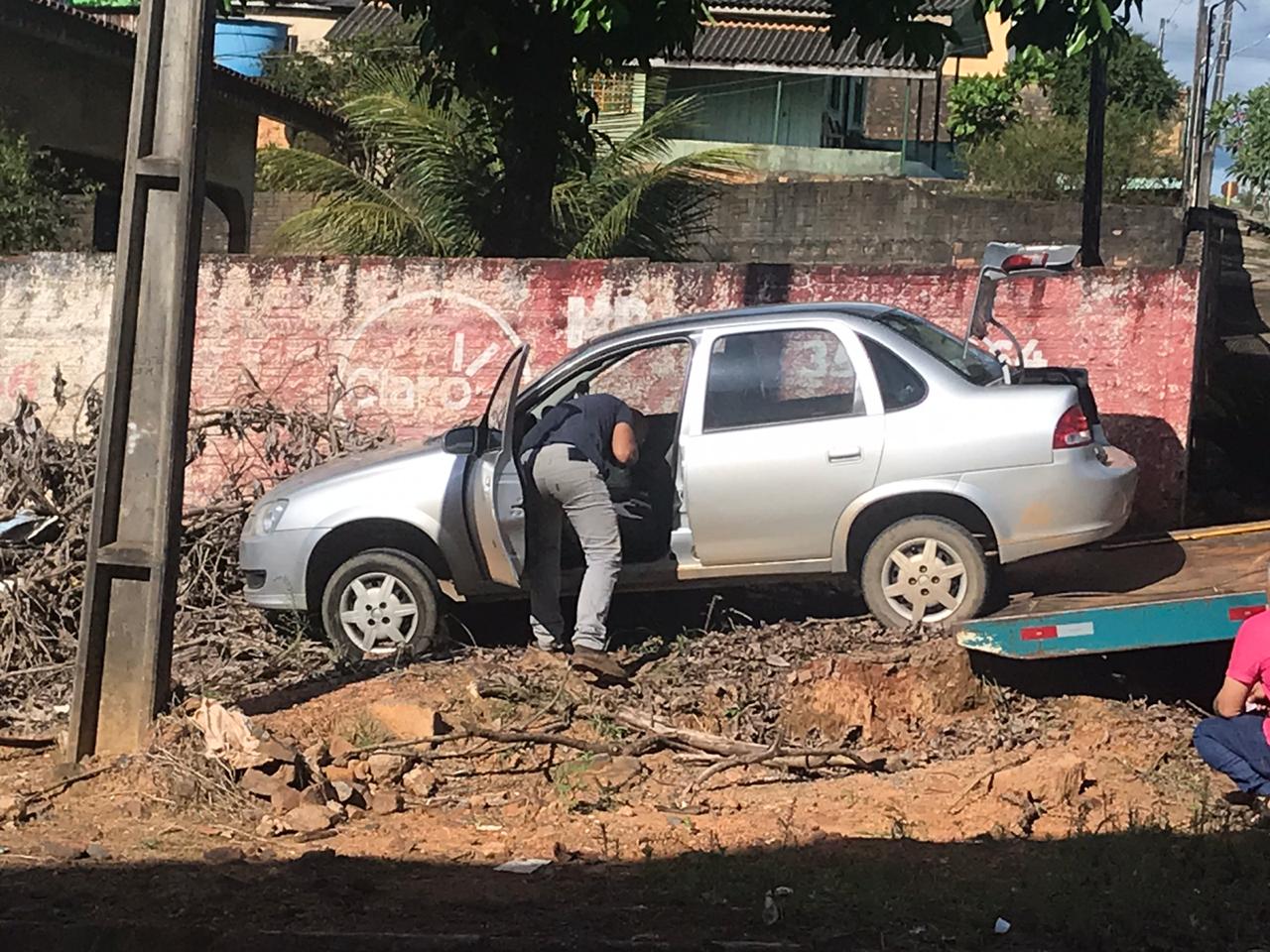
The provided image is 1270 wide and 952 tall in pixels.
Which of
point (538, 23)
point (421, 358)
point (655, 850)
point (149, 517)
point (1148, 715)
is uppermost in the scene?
point (538, 23)

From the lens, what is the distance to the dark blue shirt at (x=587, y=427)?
7.82 meters

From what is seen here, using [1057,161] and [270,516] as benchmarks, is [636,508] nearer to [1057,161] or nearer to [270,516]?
[270,516]

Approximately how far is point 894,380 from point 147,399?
372 centimetres

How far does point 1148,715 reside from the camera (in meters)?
7.35

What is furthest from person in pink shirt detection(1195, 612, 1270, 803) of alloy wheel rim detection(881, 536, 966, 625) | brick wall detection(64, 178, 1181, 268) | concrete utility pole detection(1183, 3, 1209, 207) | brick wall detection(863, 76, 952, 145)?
brick wall detection(863, 76, 952, 145)

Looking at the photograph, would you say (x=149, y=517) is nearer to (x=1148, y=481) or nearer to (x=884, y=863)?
(x=884, y=863)

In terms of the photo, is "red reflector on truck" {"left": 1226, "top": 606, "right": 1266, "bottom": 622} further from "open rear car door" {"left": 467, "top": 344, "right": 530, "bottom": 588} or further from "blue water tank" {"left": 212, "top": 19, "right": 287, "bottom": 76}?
"blue water tank" {"left": 212, "top": 19, "right": 287, "bottom": 76}

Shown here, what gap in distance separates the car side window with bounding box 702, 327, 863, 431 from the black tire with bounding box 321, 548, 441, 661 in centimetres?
178

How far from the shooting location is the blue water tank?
83.4 feet

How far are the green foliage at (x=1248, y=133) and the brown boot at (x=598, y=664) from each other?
23.0m

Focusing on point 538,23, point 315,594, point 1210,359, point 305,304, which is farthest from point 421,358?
point 1210,359

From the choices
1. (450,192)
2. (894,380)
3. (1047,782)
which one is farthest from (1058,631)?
(450,192)

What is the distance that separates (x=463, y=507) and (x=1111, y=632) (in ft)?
10.9

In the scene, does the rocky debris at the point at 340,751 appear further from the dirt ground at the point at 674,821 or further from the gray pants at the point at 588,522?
the gray pants at the point at 588,522
